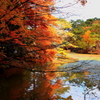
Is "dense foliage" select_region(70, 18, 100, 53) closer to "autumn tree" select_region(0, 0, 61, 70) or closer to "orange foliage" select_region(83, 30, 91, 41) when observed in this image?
"orange foliage" select_region(83, 30, 91, 41)

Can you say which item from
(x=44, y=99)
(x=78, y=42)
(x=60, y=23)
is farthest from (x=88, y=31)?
(x=44, y=99)

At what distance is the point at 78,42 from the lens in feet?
74.5

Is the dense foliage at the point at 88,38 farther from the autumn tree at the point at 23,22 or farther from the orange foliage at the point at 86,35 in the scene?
the autumn tree at the point at 23,22

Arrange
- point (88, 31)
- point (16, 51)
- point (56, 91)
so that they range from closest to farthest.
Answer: point (56, 91), point (16, 51), point (88, 31)

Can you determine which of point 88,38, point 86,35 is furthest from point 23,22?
point 88,38

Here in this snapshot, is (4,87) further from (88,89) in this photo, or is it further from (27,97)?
(88,89)

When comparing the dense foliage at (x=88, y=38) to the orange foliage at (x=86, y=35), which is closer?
the orange foliage at (x=86, y=35)

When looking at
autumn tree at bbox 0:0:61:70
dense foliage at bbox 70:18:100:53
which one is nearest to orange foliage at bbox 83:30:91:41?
dense foliage at bbox 70:18:100:53

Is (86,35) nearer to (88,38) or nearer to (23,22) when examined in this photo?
(88,38)

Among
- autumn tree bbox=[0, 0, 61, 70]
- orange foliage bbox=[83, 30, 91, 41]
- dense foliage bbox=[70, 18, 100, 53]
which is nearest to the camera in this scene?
autumn tree bbox=[0, 0, 61, 70]

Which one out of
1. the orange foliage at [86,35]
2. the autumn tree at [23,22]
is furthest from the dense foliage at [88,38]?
A: the autumn tree at [23,22]

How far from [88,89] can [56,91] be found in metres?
1.35

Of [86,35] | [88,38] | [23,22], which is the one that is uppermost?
[86,35]

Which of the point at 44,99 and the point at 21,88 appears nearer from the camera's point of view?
the point at 44,99
